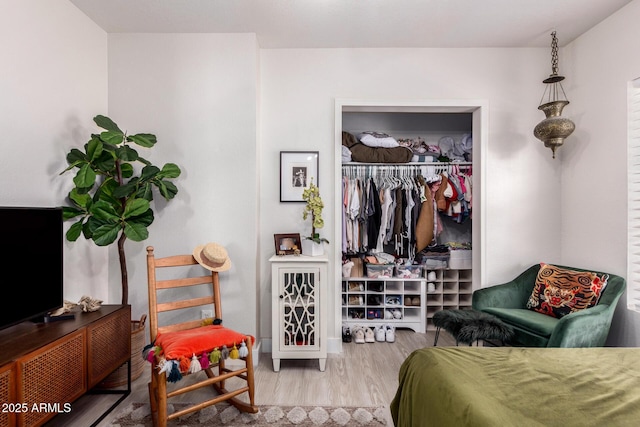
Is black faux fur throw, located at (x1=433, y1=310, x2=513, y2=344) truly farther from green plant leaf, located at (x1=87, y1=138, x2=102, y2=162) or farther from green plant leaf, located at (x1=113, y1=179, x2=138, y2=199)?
green plant leaf, located at (x1=87, y1=138, x2=102, y2=162)

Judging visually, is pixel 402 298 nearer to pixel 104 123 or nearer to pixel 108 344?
pixel 108 344

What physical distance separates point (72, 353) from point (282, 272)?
54.5 inches

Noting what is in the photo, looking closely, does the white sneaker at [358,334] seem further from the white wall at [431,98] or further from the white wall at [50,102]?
the white wall at [50,102]

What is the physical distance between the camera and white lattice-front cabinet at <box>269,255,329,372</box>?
8.68 ft

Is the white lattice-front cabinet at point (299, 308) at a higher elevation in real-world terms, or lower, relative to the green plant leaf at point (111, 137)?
lower

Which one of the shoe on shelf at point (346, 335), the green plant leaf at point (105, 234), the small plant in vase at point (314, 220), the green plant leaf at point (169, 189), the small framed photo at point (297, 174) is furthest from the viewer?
the shoe on shelf at point (346, 335)

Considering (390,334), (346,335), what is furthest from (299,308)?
(390,334)

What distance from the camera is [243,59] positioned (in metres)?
2.85

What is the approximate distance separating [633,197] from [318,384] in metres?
2.70

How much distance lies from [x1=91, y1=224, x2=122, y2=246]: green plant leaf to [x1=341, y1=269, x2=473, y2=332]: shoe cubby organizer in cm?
221

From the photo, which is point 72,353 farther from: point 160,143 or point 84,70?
point 84,70

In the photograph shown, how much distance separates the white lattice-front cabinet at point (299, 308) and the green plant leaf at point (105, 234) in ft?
3.69

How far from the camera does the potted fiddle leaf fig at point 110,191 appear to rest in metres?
2.27

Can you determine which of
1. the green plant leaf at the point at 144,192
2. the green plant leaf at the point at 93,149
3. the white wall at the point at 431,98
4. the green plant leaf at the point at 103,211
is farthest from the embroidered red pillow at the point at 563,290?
the green plant leaf at the point at 93,149
